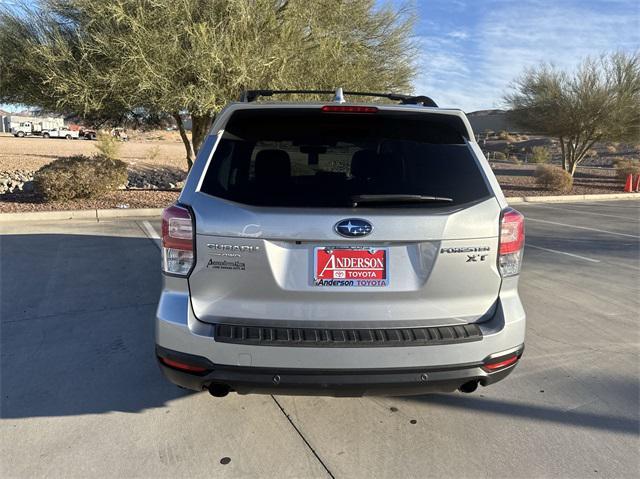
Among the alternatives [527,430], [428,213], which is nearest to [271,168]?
[428,213]

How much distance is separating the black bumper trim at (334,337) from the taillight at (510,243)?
433mm

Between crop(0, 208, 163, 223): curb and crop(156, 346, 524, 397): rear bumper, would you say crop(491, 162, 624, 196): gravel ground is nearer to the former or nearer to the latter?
crop(0, 208, 163, 223): curb

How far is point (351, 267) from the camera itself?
2.44m

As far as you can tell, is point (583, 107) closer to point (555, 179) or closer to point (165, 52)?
point (555, 179)

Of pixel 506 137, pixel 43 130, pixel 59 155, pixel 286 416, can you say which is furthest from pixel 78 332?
pixel 43 130

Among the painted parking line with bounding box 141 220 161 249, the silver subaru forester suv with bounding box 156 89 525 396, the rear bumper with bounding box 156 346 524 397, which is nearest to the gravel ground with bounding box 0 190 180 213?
the painted parking line with bounding box 141 220 161 249

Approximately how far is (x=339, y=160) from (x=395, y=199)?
1.82ft

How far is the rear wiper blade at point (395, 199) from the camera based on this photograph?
2.48 m

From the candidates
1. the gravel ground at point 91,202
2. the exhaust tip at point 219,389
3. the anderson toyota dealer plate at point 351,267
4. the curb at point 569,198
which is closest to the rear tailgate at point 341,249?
the anderson toyota dealer plate at point 351,267

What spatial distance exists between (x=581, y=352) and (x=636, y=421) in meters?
1.06

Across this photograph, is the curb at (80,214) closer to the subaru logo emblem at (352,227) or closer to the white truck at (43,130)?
the subaru logo emblem at (352,227)

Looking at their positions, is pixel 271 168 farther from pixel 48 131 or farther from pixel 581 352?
pixel 48 131

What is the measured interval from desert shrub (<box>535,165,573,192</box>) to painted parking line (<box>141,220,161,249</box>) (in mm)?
15536

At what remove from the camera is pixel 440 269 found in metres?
2.49
